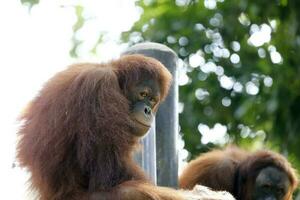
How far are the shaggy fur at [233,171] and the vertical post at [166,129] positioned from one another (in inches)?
64.4

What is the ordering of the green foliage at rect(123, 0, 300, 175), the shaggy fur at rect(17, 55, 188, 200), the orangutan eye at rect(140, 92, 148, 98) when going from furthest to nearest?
1. the green foliage at rect(123, 0, 300, 175)
2. the orangutan eye at rect(140, 92, 148, 98)
3. the shaggy fur at rect(17, 55, 188, 200)

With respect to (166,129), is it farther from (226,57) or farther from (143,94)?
(226,57)

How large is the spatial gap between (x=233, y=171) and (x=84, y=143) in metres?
2.70

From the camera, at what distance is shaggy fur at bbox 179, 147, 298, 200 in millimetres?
7664

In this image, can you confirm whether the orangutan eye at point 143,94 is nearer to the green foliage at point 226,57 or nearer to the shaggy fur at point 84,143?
the shaggy fur at point 84,143

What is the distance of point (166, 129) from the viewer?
5.98 metres

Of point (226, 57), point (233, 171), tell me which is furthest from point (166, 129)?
point (226, 57)

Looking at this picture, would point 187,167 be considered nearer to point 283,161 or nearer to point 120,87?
point 283,161

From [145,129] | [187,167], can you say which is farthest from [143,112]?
[187,167]

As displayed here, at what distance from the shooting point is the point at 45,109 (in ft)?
18.5

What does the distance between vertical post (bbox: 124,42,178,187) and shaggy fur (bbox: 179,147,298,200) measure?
164cm

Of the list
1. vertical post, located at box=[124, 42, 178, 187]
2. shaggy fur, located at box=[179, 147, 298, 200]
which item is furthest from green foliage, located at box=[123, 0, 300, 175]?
vertical post, located at box=[124, 42, 178, 187]

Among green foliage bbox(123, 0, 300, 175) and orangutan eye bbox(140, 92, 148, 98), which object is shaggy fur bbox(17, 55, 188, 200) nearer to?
orangutan eye bbox(140, 92, 148, 98)

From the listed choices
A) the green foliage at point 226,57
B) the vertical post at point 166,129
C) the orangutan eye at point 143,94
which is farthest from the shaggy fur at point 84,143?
the green foliage at point 226,57
